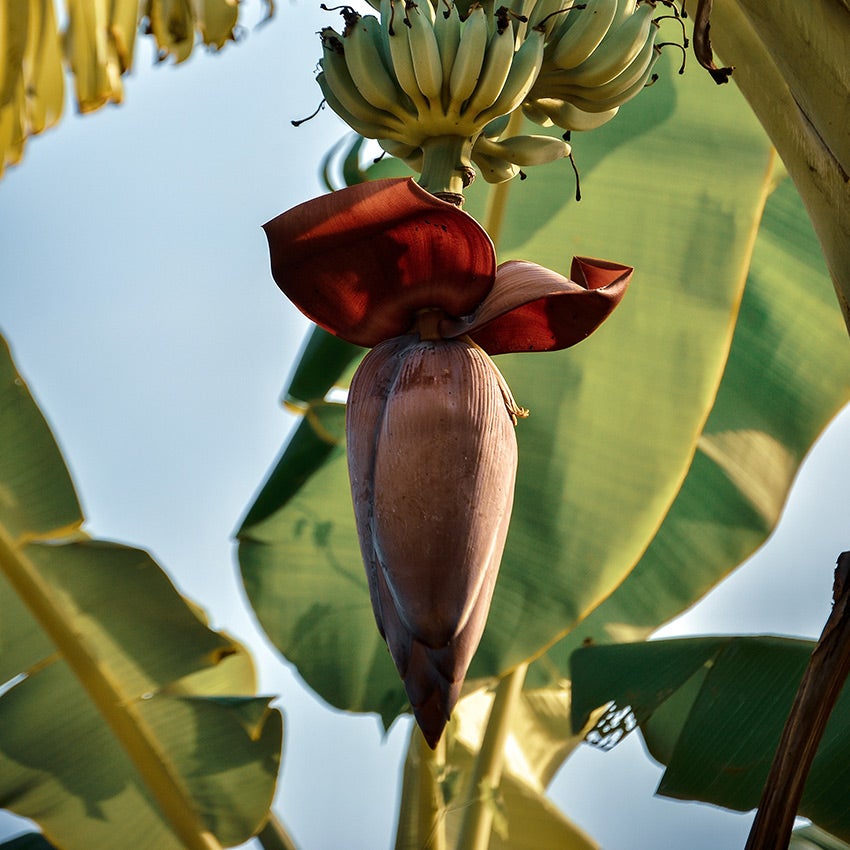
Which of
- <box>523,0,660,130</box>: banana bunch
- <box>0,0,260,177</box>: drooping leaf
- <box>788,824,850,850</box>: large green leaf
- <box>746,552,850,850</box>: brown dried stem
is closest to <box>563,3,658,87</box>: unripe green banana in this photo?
<box>523,0,660,130</box>: banana bunch

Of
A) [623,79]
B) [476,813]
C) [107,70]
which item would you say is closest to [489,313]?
[623,79]

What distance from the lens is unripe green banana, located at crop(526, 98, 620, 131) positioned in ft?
2.53

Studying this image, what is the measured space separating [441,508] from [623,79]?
15.8 inches

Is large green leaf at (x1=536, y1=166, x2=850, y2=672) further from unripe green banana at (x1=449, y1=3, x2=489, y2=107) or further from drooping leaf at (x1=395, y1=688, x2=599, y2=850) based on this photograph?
unripe green banana at (x1=449, y1=3, x2=489, y2=107)

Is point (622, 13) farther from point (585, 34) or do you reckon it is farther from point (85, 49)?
point (85, 49)

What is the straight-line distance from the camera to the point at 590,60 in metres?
0.74

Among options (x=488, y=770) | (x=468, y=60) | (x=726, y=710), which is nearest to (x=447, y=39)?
(x=468, y=60)

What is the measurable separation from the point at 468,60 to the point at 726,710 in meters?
0.78

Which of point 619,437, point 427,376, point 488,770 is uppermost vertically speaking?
point 427,376

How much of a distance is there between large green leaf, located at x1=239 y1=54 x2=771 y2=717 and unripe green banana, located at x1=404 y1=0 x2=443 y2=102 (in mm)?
657

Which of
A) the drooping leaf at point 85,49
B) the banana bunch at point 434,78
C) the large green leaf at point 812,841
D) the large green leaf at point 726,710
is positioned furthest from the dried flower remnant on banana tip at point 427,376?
the large green leaf at point 812,841

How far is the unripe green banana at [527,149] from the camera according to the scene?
70 centimetres

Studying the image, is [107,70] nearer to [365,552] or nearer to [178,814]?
[365,552]

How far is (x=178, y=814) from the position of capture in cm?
126
